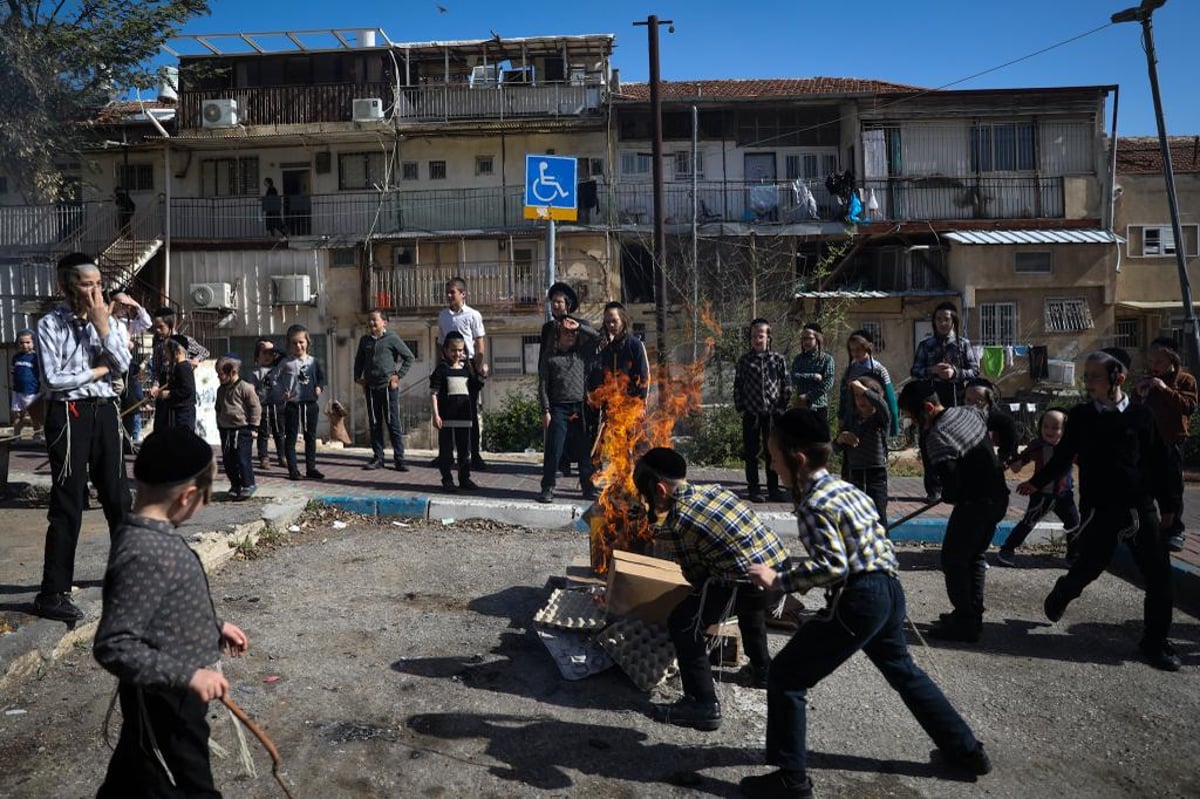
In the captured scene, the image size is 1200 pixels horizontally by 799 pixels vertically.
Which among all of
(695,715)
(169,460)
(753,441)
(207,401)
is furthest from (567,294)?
(207,401)

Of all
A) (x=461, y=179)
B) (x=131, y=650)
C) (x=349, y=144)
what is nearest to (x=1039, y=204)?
(x=461, y=179)

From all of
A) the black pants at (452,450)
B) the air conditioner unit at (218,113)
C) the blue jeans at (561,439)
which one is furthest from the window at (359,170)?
the blue jeans at (561,439)

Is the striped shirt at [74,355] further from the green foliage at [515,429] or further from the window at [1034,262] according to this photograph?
the window at [1034,262]

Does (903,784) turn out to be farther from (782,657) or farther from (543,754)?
(543,754)

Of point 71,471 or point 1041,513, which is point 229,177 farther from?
point 1041,513

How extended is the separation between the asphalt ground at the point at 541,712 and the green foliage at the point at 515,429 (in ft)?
36.2

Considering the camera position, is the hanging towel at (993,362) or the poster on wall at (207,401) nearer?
the poster on wall at (207,401)

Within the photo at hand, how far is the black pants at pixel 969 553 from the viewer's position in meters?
5.65

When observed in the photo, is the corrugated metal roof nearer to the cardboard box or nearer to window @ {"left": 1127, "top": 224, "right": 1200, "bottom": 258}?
window @ {"left": 1127, "top": 224, "right": 1200, "bottom": 258}

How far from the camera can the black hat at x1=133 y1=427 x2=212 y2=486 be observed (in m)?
2.70

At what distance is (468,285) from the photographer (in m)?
26.8

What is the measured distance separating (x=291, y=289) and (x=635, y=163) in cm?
1099

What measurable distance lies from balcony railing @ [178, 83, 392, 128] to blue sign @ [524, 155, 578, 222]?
59.0 feet

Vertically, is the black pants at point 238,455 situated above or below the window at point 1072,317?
below
